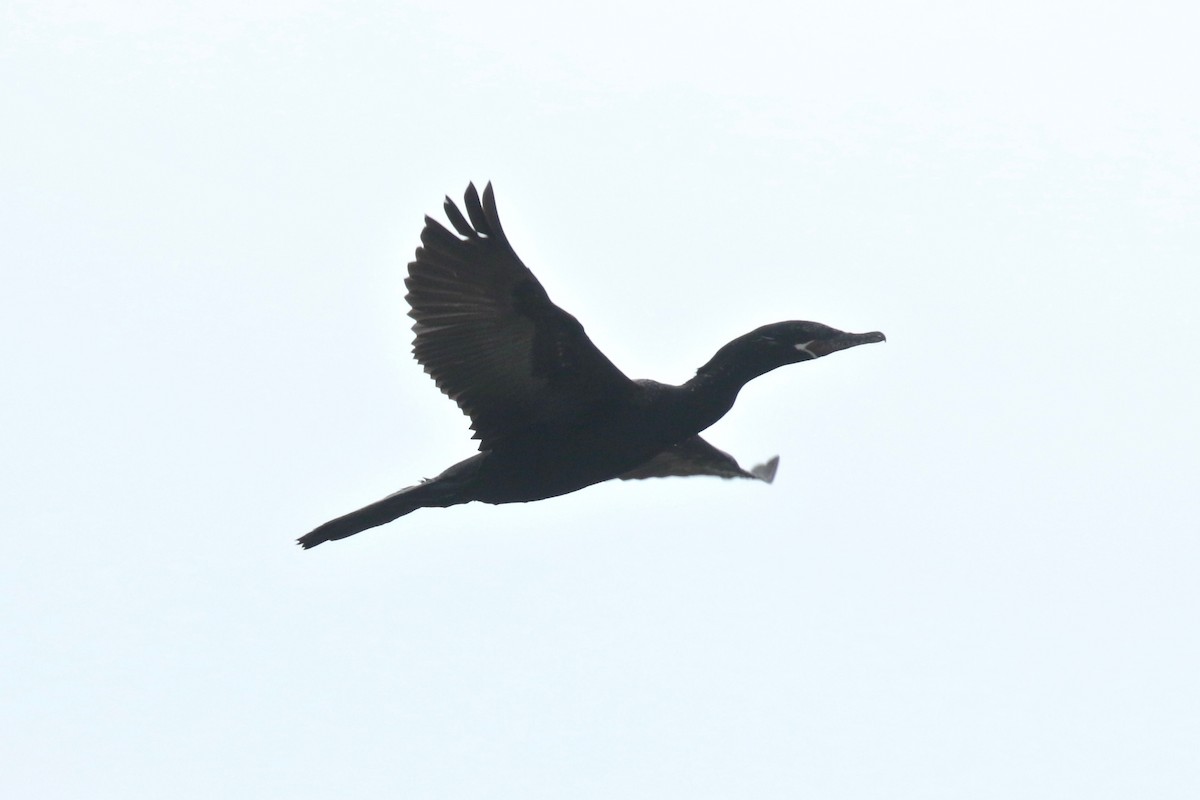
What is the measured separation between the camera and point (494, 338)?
12125mm

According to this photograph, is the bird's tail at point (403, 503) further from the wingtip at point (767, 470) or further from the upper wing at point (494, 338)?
the wingtip at point (767, 470)

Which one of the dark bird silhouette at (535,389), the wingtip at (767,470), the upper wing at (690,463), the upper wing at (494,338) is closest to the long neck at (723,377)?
the dark bird silhouette at (535,389)

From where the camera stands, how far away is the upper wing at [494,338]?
38.7ft

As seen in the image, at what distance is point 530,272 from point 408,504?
1.83 m

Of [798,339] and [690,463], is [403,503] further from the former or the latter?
[690,463]

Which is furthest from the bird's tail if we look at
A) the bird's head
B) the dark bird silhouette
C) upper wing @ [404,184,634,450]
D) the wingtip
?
the wingtip

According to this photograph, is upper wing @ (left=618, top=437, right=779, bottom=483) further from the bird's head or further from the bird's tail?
the bird's tail

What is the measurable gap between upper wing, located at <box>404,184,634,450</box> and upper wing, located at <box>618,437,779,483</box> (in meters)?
2.49

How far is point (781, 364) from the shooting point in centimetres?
1271

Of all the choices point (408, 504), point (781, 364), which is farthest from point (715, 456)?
point (408, 504)

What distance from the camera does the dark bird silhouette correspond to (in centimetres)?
1200

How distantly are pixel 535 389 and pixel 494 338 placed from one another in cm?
47

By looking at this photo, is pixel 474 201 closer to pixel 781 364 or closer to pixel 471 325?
pixel 471 325

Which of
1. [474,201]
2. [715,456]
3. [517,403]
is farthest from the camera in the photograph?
[715,456]
